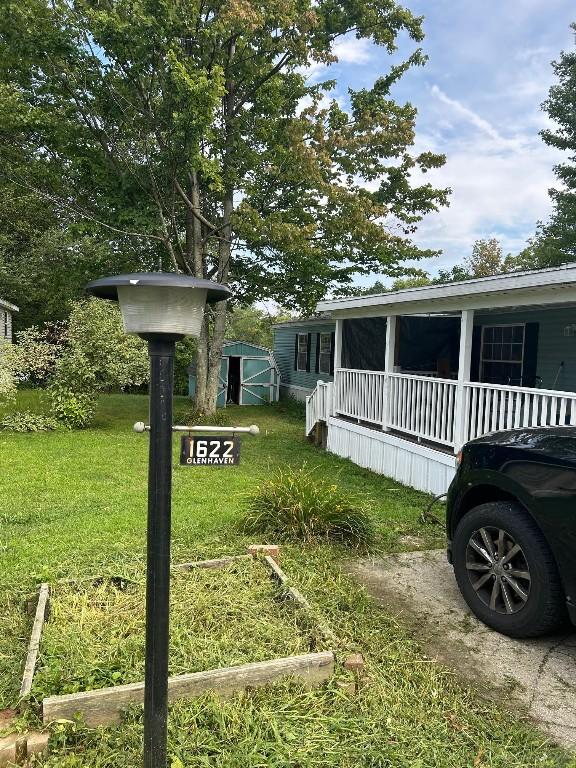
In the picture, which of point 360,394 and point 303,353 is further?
point 303,353

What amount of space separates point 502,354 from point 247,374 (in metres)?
9.62

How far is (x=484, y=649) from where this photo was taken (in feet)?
10.1

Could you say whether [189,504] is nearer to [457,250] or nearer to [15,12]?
[15,12]

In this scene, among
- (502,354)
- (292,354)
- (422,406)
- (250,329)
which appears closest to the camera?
(422,406)

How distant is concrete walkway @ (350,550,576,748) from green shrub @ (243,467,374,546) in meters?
0.49

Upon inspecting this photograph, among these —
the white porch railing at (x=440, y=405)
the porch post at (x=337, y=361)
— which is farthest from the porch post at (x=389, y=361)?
the porch post at (x=337, y=361)

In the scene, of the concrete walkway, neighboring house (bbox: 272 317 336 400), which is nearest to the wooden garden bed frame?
the concrete walkway

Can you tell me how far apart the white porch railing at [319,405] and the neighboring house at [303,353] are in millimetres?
4127

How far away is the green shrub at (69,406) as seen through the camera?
457 inches

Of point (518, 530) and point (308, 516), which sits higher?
point (518, 530)

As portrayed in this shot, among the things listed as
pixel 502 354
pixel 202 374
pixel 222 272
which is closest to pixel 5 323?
pixel 202 374

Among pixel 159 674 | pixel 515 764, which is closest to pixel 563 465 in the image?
pixel 515 764

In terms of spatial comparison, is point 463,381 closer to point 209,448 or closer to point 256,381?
point 209,448

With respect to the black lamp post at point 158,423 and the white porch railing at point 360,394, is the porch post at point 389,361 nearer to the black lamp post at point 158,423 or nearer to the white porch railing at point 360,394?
the white porch railing at point 360,394
